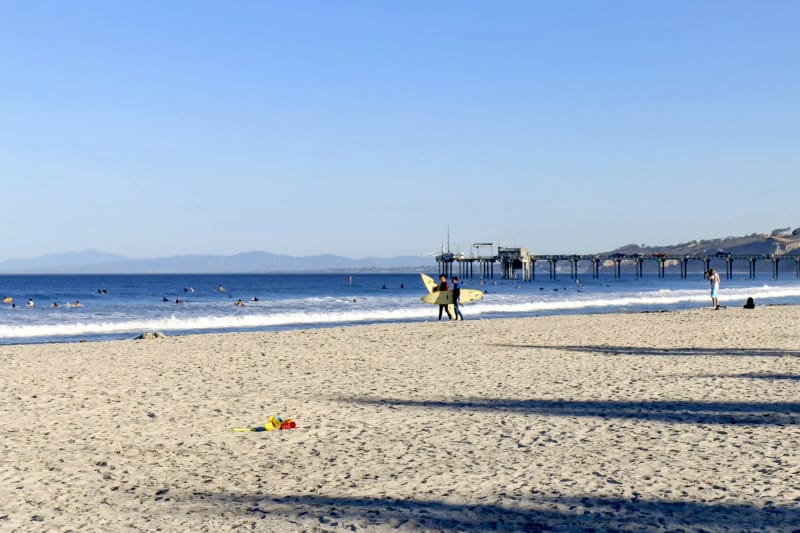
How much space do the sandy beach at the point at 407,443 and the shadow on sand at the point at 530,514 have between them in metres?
0.02

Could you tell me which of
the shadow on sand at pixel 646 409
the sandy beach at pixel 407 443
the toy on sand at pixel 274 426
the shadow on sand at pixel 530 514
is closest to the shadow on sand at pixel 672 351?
the sandy beach at pixel 407 443

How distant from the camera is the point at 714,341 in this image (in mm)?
17219

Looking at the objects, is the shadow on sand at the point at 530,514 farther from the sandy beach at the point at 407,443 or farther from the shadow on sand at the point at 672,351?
the shadow on sand at the point at 672,351

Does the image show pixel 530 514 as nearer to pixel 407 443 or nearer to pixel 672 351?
pixel 407 443

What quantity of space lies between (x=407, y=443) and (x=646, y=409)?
125 inches

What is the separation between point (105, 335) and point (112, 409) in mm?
15977

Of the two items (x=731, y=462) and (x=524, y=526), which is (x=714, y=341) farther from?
(x=524, y=526)

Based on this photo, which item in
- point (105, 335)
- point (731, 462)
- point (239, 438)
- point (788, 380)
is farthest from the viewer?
point (105, 335)

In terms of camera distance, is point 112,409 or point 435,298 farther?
point 435,298

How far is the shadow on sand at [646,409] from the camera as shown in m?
8.28

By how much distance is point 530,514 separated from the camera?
17.0 feet

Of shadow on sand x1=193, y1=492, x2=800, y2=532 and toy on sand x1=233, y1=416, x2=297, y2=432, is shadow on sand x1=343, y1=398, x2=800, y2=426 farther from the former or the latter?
shadow on sand x1=193, y1=492, x2=800, y2=532

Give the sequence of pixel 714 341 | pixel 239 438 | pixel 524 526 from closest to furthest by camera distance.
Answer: pixel 524 526 < pixel 239 438 < pixel 714 341

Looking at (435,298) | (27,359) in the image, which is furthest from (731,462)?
(435,298)
